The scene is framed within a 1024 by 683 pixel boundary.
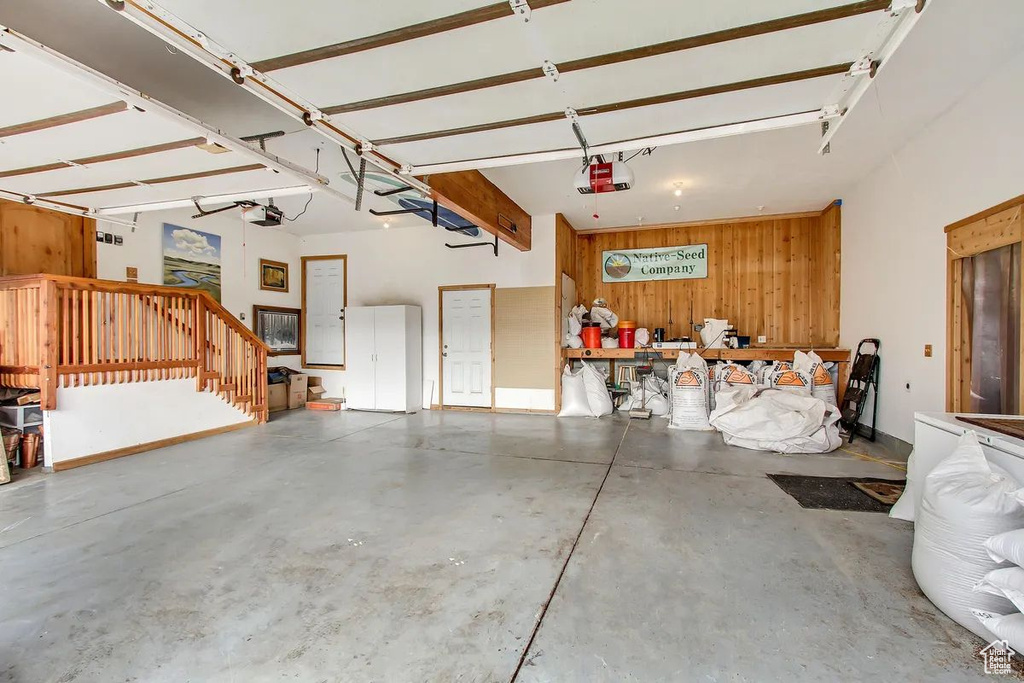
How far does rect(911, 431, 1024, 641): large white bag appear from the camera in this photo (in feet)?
5.81

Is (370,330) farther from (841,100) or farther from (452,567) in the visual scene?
(841,100)

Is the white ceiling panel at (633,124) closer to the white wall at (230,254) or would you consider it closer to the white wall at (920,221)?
the white wall at (920,221)

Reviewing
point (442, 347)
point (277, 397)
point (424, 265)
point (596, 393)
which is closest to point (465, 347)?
point (442, 347)

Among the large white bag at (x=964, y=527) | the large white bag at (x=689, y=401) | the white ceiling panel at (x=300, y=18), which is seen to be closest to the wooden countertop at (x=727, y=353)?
the large white bag at (x=689, y=401)

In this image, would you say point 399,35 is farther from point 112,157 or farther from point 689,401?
point 689,401

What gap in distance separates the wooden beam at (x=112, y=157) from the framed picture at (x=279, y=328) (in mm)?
4264

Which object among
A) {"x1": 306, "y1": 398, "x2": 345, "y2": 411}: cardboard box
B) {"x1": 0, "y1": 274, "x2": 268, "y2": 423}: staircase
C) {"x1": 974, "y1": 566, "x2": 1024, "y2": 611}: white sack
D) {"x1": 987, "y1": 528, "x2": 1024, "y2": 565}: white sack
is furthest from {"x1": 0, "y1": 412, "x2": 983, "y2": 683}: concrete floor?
{"x1": 306, "y1": 398, "x2": 345, "y2": 411}: cardboard box

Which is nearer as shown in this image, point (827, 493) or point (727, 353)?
point (827, 493)

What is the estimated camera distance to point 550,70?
→ 2.10m

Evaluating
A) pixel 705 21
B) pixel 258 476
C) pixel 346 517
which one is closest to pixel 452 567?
pixel 346 517

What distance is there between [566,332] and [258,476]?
495cm

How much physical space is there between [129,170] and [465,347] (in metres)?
4.93

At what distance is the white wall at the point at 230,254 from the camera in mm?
5844

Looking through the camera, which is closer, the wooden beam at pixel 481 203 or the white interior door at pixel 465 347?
the wooden beam at pixel 481 203
